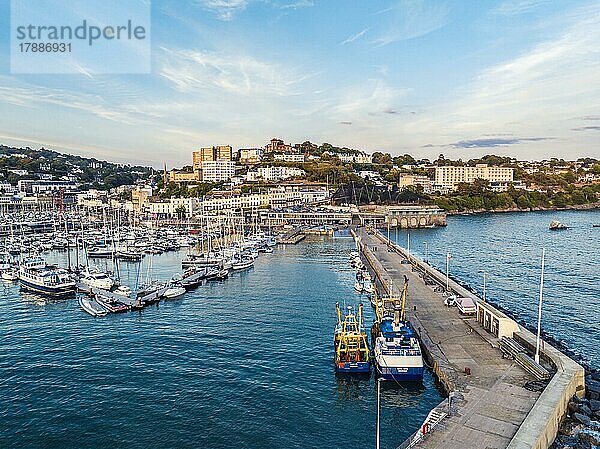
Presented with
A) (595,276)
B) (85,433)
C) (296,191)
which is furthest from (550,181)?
(85,433)

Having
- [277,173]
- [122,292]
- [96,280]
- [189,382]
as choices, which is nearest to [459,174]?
[277,173]

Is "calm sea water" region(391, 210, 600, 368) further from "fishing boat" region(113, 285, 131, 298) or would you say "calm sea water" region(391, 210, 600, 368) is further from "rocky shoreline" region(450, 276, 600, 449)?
"fishing boat" region(113, 285, 131, 298)

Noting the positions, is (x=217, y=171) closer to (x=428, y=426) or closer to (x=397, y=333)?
(x=397, y=333)

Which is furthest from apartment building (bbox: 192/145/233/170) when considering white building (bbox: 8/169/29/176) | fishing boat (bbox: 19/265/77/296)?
fishing boat (bbox: 19/265/77/296)

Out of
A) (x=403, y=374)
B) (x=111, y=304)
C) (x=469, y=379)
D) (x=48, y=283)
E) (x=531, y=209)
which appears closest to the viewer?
(x=469, y=379)

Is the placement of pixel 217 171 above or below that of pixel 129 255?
above

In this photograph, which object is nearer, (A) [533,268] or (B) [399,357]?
(B) [399,357]
